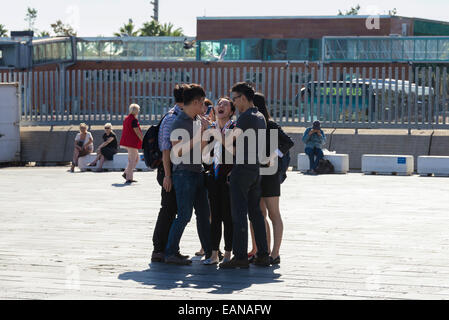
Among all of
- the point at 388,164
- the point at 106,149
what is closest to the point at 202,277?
the point at 388,164

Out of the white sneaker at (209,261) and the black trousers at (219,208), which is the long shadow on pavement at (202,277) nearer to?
the white sneaker at (209,261)

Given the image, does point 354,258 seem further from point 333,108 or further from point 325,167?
point 333,108

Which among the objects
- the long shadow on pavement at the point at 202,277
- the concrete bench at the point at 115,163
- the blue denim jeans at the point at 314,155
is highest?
the blue denim jeans at the point at 314,155

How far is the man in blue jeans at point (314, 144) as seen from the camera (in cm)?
2270

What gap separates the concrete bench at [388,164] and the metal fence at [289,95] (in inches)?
109

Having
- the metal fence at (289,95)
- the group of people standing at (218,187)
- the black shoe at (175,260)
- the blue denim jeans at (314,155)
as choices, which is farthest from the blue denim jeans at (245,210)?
the metal fence at (289,95)

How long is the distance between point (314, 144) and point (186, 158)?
13604 millimetres

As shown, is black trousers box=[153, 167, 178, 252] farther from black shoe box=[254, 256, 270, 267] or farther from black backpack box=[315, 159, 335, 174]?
black backpack box=[315, 159, 335, 174]

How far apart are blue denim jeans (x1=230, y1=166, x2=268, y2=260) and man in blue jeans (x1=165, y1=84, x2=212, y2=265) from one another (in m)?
0.42

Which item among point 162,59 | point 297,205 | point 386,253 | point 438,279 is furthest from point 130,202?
point 162,59

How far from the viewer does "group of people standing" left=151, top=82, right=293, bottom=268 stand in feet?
30.3

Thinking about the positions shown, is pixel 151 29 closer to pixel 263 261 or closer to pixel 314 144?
pixel 314 144

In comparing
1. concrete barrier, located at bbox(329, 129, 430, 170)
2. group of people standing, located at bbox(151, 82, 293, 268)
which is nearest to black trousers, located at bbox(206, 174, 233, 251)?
group of people standing, located at bbox(151, 82, 293, 268)

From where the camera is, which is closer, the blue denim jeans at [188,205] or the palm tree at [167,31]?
the blue denim jeans at [188,205]
